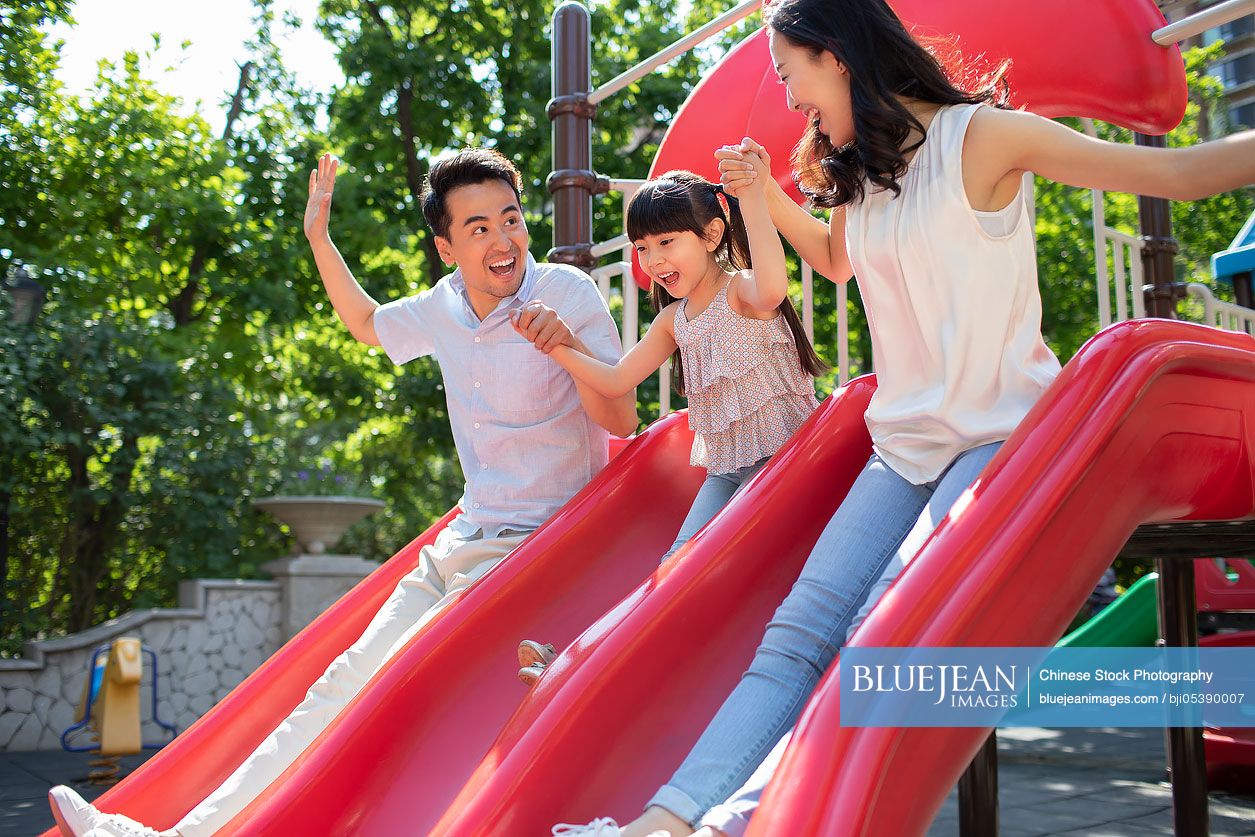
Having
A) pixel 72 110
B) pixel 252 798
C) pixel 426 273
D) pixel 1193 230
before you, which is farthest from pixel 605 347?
pixel 1193 230

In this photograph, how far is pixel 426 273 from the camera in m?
11.3

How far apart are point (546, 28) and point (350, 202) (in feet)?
10.1

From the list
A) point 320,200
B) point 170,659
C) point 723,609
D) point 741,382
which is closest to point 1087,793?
point 741,382

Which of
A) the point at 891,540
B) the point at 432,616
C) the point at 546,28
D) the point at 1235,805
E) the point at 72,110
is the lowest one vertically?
the point at 1235,805

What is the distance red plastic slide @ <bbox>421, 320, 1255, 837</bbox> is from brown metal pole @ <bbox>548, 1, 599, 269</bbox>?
1844 mm

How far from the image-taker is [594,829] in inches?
61.1

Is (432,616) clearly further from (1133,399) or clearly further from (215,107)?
(215,107)

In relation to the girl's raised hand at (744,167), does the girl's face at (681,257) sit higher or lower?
lower

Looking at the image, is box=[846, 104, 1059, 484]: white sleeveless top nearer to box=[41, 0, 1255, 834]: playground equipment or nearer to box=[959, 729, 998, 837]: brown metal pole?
box=[41, 0, 1255, 834]: playground equipment

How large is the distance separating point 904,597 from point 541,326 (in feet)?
3.86

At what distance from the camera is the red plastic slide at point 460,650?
2197 millimetres

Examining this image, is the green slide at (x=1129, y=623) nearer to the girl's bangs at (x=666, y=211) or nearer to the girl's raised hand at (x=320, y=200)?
the girl's bangs at (x=666, y=211)

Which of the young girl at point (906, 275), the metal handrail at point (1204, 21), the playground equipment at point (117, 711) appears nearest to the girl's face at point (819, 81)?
the young girl at point (906, 275)

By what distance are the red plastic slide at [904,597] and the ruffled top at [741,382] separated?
0.84ft
